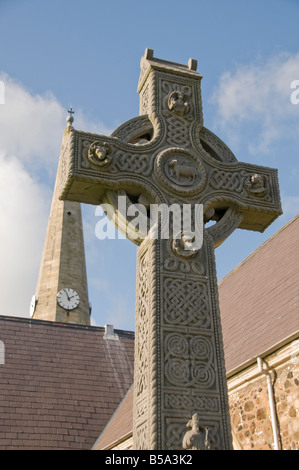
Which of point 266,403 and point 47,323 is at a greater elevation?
point 47,323

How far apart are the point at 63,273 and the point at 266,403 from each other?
2042cm

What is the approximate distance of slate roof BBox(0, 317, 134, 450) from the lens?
1399cm

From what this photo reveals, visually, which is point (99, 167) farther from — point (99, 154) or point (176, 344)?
point (176, 344)

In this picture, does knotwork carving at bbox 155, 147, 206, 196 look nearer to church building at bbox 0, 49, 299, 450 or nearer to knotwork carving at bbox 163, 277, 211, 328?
church building at bbox 0, 49, 299, 450

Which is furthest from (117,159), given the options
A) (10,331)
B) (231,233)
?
(10,331)

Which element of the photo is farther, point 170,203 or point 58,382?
point 58,382

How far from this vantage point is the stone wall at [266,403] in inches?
Answer: 339

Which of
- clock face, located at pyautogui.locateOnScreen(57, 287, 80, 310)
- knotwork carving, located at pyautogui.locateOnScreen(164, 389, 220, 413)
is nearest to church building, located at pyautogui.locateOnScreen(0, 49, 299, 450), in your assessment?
knotwork carving, located at pyautogui.locateOnScreen(164, 389, 220, 413)

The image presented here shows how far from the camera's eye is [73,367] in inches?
644

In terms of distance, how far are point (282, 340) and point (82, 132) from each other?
5.51 meters

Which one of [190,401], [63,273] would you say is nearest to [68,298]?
[63,273]

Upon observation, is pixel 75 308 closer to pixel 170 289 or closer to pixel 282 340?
pixel 282 340

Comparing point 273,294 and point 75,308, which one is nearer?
point 273,294

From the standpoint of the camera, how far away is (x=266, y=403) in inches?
362
